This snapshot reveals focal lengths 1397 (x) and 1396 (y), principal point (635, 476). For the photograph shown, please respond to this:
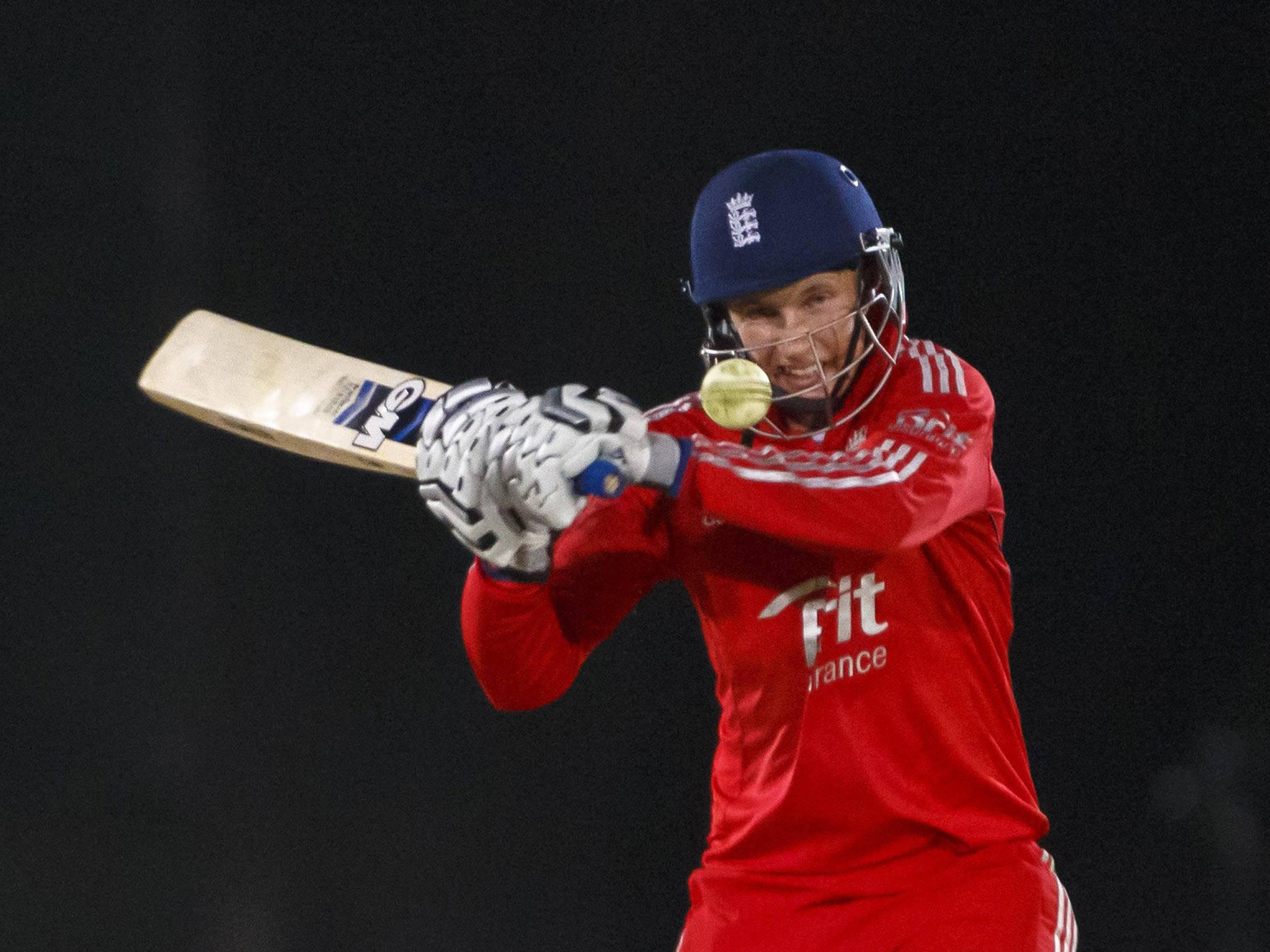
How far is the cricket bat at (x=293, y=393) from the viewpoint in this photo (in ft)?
5.30

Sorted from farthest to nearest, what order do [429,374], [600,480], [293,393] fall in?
[429,374] < [293,393] < [600,480]

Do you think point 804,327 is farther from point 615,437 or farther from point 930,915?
point 930,915

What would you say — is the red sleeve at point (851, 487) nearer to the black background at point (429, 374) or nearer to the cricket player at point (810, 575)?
the cricket player at point (810, 575)

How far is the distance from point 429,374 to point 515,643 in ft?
3.91

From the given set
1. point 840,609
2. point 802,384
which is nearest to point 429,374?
point 802,384

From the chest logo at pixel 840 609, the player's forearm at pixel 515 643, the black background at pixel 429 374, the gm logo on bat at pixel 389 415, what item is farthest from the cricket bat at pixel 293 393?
the black background at pixel 429 374

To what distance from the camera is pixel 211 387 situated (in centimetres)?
171

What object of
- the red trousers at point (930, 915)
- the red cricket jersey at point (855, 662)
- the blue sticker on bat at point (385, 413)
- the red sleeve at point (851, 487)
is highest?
the blue sticker on bat at point (385, 413)

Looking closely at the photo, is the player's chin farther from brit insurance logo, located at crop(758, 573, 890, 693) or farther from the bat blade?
Answer: the bat blade

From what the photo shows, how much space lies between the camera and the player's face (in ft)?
4.91

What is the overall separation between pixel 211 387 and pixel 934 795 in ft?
3.20

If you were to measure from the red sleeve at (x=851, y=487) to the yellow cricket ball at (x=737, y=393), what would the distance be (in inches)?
1.4

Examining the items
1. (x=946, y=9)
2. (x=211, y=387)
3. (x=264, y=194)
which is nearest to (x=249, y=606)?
(x=264, y=194)

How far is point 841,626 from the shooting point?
144 centimetres
